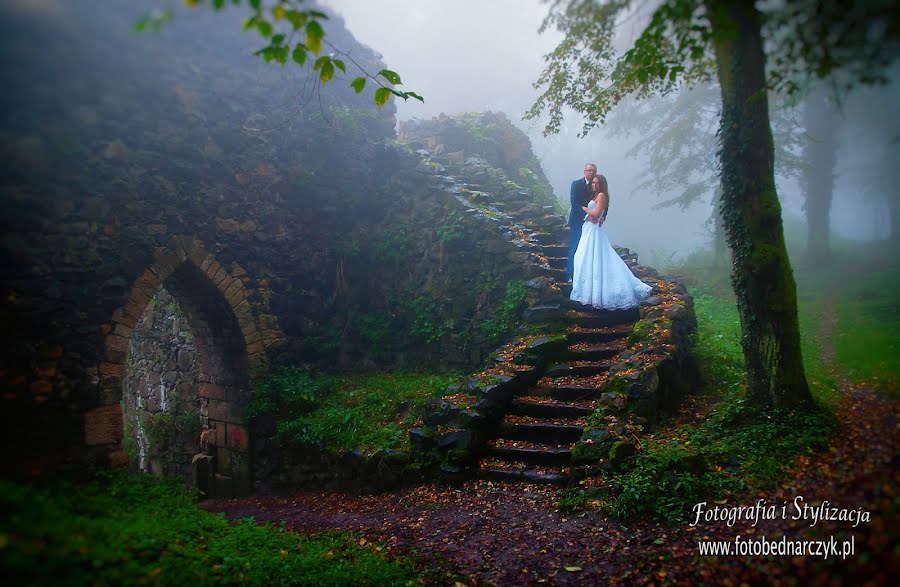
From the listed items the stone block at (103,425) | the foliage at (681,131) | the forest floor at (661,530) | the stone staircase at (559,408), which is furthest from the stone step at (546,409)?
the foliage at (681,131)

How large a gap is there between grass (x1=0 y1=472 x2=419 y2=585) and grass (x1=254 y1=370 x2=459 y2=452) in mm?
2207

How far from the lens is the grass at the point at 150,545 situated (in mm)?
2727

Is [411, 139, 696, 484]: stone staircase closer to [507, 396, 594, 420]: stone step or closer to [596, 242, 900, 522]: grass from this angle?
[507, 396, 594, 420]: stone step

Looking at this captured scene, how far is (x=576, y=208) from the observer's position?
28.2ft

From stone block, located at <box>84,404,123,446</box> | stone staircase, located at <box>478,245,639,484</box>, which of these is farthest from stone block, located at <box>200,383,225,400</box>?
stone staircase, located at <box>478,245,639,484</box>

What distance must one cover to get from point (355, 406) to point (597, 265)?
473cm

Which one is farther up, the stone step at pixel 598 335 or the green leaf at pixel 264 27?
the green leaf at pixel 264 27

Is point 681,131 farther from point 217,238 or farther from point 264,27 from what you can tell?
point 264,27

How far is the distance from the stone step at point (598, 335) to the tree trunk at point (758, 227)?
2660mm

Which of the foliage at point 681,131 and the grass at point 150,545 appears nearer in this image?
the grass at point 150,545

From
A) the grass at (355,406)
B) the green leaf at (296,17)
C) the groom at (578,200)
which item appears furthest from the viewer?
the groom at (578,200)

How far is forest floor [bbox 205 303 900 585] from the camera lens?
9.52ft

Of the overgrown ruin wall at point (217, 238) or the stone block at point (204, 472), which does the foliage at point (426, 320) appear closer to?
the overgrown ruin wall at point (217, 238)

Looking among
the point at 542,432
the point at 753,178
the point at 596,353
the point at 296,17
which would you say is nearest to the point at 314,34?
the point at 296,17
